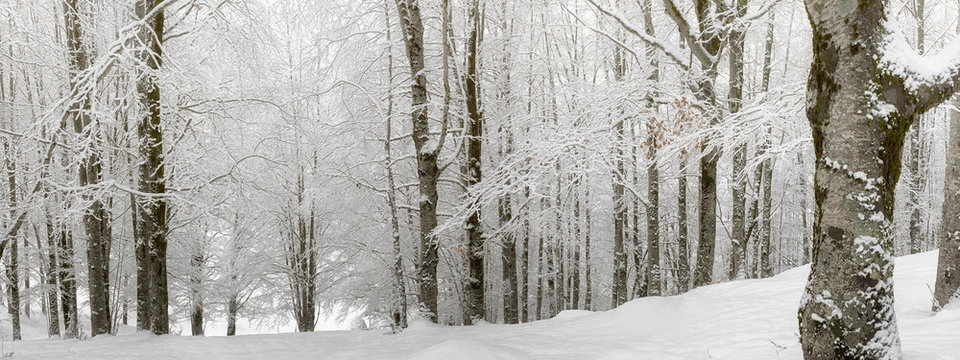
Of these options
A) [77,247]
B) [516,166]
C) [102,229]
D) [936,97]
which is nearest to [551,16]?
[516,166]

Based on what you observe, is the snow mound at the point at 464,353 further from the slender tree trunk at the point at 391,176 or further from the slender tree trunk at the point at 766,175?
the slender tree trunk at the point at 766,175

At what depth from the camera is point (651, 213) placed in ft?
41.8

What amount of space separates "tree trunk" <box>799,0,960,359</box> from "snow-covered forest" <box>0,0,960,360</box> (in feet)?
0.04

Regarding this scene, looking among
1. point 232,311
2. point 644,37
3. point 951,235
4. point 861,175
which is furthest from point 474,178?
point 232,311

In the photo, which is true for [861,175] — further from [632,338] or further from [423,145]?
[423,145]

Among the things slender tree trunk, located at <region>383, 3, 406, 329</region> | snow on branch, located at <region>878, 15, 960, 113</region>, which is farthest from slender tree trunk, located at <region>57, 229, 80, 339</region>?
snow on branch, located at <region>878, 15, 960, 113</region>

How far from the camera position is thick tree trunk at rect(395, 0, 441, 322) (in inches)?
330

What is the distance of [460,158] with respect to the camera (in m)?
12.4

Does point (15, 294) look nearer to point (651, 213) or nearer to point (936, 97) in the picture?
point (651, 213)

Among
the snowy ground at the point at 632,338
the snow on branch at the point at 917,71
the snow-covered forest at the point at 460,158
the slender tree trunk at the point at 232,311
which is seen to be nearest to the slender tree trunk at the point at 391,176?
the snow-covered forest at the point at 460,158

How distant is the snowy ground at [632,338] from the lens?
4.32 meters

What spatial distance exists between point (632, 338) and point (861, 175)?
2840 millimetres

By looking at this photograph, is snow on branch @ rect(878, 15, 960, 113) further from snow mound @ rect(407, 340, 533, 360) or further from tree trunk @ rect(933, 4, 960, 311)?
snow mound @ rect(407, 340, 533, 360)

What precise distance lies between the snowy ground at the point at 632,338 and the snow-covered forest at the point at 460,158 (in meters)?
0.04
